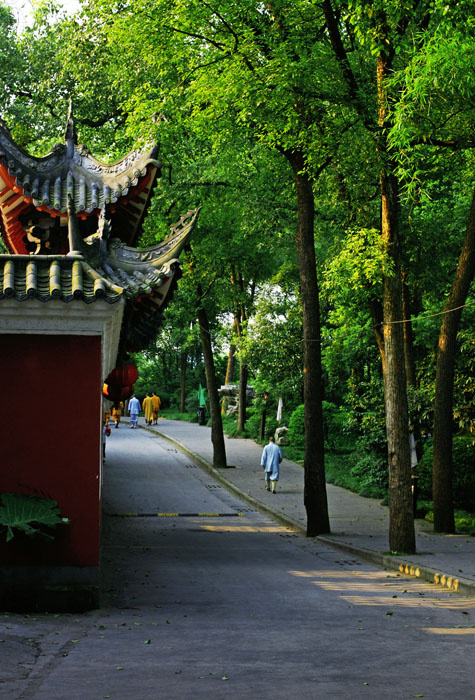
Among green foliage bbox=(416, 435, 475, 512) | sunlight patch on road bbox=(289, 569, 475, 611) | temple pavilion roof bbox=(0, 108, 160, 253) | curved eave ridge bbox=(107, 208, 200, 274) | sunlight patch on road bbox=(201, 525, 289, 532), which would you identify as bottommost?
sunlight patch on road bbox=(201, 525, 289, 532)

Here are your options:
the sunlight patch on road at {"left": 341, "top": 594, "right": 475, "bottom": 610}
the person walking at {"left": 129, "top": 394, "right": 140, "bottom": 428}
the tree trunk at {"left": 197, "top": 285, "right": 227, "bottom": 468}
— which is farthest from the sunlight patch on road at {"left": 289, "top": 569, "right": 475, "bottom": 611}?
the person walking at {"left": 129, "top": 394, "right": 140, "bottom": 428}

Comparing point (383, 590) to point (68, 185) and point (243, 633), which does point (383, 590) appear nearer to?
point (243, 633)

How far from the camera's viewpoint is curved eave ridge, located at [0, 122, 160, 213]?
1438cm

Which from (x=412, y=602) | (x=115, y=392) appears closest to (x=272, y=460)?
(x=115, y=392)

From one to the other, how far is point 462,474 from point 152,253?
11.8m

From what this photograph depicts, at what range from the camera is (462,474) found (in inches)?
816

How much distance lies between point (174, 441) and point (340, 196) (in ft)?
65.4

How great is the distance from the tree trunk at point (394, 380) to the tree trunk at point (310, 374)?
2721 millimetres

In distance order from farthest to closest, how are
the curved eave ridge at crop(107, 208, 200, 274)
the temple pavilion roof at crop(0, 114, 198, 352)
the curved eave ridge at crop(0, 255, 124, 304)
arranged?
the curved eave ridge at crop(107, 208, 200, 274), the temple pavilion roof at crop(0, 114, 198, 352), the curved eave ridge at crop(0, 255, 124, 304)

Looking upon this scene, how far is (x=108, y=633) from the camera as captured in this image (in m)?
7.99

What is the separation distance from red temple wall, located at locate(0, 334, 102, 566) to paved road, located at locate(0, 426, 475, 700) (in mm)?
1091

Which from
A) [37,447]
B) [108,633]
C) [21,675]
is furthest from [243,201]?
[21,675]

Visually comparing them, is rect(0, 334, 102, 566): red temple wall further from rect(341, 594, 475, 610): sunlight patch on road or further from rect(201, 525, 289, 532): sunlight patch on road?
rect(201, 525, 289, 532): sunlight patch on road

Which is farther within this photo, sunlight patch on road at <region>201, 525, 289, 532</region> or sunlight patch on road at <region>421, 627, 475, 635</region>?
sunlight patch on road at <region>201, 525, 289, 532</region>
